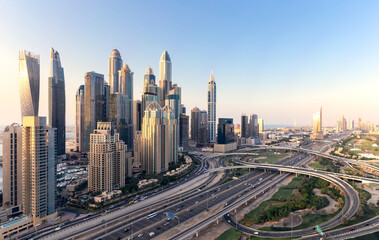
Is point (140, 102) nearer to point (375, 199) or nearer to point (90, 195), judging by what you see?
point (90, 195)

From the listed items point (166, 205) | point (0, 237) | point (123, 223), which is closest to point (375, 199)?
point (166, 205)

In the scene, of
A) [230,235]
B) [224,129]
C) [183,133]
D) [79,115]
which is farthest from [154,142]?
[79,115]

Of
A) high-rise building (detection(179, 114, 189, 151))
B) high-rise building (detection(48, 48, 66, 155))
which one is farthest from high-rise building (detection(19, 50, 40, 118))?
high-rise building (detection(179, 114, 189, 151))

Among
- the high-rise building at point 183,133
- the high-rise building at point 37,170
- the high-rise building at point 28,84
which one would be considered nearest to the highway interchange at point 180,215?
the high-rise building at point 37,170

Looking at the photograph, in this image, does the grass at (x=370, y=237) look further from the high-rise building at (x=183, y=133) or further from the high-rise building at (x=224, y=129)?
the high-rise building at (x=183, y=133)

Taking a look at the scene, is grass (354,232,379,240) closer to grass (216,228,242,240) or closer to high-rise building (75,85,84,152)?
grass (216,228,242,240)

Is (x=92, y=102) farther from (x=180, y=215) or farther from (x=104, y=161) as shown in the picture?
(x=180, y=215)
